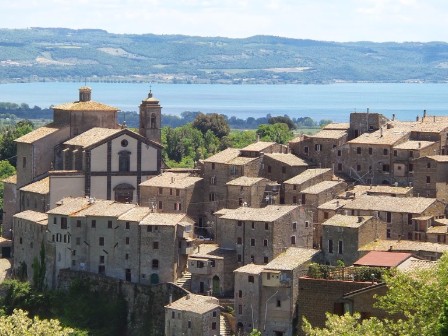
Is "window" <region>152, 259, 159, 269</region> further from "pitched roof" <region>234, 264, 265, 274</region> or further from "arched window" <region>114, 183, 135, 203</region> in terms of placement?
"arched window" <region>114, 183, 135, 203</region>

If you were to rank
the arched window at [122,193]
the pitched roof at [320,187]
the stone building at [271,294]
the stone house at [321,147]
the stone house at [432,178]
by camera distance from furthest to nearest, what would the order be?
the arched window at [122,193] → the stone house at [321,147] → the stone house at [432,178] → the pitched roof at [320,187] → the stone building at [271,294]

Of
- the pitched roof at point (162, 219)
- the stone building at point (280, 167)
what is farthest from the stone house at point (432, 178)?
the pitched roof at point (162, 219)

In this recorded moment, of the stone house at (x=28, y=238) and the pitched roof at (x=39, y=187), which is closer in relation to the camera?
the stone house at (x=28, y=238)

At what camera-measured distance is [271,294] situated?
2240 inches

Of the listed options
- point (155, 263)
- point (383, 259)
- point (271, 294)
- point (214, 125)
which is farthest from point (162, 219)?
point (214, 125)

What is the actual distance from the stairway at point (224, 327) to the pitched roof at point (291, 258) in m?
2.75

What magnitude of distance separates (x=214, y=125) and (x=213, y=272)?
45305mm

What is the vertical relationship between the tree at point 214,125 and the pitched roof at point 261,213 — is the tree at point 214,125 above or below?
above

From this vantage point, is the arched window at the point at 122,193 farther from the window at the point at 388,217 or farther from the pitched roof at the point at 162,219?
the window at the point at 388,217

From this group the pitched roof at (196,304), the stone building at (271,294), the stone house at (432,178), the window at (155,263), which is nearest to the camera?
the stone building at (271,294)

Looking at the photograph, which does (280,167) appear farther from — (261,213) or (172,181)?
(261,213)

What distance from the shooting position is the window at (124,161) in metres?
73.4

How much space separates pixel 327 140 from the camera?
72000mm

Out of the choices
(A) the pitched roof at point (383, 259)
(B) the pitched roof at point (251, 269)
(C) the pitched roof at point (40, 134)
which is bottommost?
(B) the pitched roof at point (251, 269)
